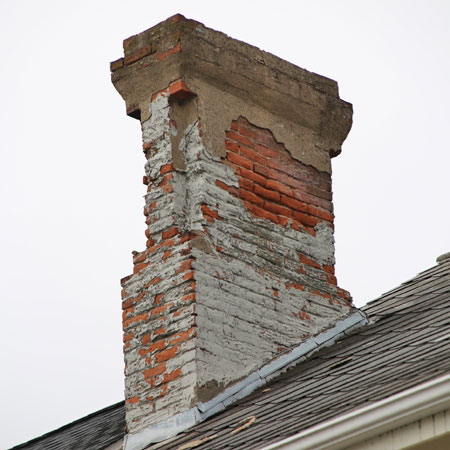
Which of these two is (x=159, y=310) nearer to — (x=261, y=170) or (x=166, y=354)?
(x=166, y=354)

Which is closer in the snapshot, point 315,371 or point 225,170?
point 315,371

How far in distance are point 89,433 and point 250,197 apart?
2.50 metres

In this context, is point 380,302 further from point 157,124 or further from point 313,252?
point 157,124

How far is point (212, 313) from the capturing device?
7.83 m

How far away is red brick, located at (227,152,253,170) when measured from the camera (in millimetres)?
8359

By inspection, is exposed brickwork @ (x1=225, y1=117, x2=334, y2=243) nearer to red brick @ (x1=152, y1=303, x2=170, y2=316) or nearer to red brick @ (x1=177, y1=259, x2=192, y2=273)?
red brick @ (x1=177, y1=259, x2=192, y2=273)

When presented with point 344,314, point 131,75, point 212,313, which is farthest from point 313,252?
point 131,75

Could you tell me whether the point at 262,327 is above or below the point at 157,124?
below

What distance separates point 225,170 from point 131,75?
96cm

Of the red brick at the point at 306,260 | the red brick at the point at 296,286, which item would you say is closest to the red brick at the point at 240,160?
the red brick at the point at 306,260

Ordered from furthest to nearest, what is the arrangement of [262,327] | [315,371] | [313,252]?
[313,252], [262,327], [315,371]

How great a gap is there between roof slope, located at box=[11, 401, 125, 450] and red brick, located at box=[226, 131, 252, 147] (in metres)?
2.15

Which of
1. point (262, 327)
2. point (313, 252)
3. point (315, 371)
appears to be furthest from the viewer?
point (313, 252)

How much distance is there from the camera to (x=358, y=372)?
6.74 m
